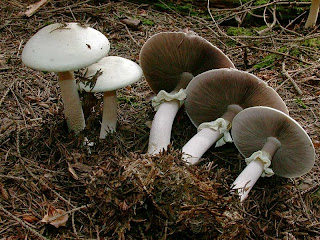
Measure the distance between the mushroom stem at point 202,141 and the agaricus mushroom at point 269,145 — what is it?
0.58ft

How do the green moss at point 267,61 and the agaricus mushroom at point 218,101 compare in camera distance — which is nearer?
the agaricus mushroom at point 218,101

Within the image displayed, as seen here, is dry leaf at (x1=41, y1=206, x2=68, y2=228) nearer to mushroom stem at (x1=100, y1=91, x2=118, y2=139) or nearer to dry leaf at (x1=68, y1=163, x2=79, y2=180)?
dry leaf at (x1=68, y1=163, x2=79, y2=180)

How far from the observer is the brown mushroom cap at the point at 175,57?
3057mm

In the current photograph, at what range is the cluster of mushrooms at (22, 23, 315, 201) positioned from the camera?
2.51 meters

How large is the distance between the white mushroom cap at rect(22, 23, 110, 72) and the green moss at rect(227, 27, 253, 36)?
3075mm

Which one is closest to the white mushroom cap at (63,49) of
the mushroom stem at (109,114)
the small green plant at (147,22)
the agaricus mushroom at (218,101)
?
the mushroom stem at (109,114)

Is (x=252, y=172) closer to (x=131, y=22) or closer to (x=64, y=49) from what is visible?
(x=64, y=49)

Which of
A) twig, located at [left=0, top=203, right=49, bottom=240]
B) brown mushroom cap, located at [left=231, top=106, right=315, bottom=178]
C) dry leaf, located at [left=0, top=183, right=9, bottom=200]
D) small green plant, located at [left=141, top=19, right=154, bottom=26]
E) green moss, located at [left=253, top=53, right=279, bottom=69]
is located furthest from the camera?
small green plant, located at [left=141, top=19, right=154, bottom=26]

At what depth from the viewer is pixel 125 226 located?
2217 millimetres

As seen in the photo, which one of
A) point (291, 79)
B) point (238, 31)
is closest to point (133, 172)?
point (291, 79)

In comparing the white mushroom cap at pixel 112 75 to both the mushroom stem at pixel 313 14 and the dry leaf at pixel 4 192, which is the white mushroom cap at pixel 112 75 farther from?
the mushroom stem at pixel 313 14

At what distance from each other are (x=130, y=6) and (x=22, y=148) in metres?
3.60

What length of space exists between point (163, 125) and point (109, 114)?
1.66 feet

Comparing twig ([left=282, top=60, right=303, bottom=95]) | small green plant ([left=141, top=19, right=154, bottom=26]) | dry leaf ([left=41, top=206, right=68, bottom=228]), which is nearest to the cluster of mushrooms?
dry leaf ([left=41, top=206, right=68, bottom=228])
